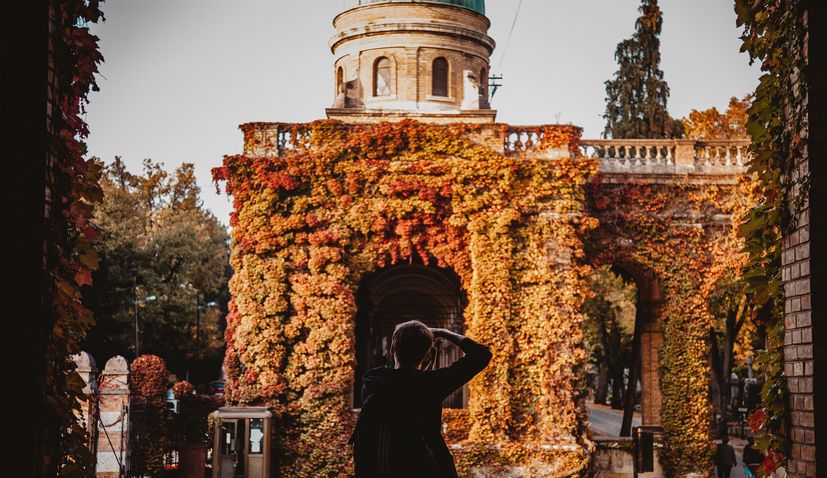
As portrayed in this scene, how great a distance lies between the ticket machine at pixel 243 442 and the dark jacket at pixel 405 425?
1712 cm

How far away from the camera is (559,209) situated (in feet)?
84.3

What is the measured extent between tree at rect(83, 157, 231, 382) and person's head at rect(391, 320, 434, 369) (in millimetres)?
37888

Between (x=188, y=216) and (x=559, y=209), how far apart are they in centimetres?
3431

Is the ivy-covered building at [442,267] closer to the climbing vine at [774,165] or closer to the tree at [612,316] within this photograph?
the climbing vine at [774,165]

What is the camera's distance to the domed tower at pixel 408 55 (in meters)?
34.0

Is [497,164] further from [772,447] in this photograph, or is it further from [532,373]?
[772,447]

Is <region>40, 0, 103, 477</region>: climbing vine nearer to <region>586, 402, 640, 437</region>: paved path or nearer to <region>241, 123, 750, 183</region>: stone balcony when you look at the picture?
<region>241, 123, 750, 183</region>: stone balcony

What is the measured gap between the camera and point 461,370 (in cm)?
632

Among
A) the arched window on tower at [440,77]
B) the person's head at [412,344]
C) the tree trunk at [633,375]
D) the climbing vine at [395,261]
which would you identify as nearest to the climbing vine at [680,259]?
the tree trunk at [633,375]

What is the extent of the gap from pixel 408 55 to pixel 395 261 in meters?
10.8

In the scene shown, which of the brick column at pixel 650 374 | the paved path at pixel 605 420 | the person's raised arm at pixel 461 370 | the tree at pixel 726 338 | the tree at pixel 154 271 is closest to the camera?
the person's raised arm at pixel 461 370

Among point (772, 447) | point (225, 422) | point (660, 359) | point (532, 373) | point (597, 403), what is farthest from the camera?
point (597, 403)

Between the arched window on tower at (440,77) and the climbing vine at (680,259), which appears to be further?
the arched window on tower at (440,77)

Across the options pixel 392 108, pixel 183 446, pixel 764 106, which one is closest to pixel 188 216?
pixel 392 108
